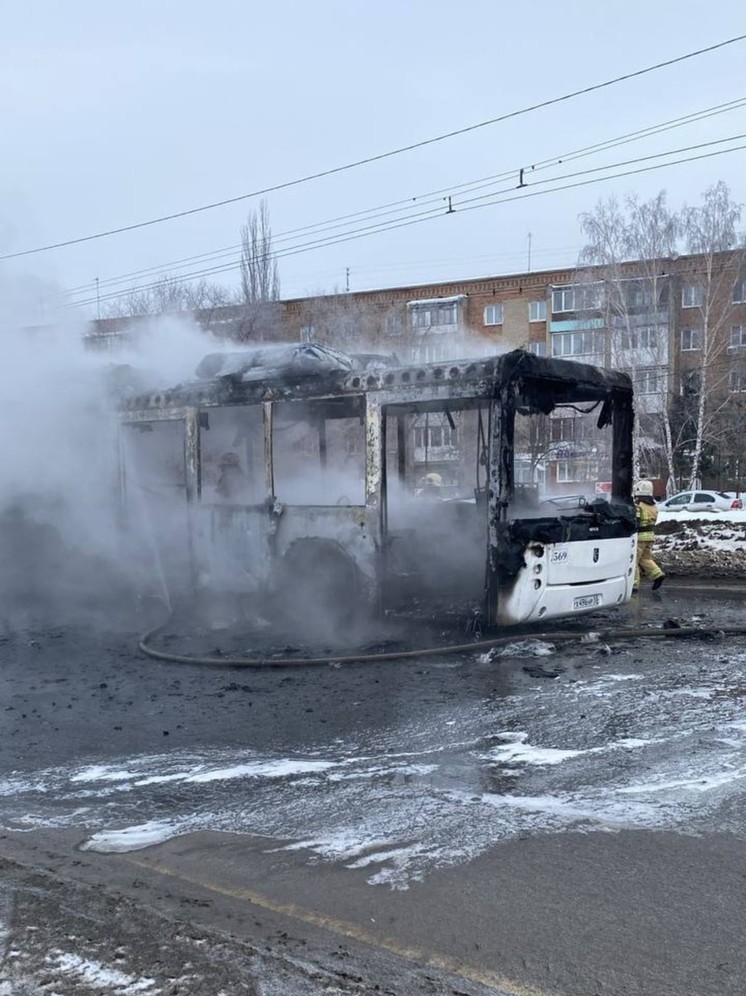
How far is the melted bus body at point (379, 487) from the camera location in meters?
8.27

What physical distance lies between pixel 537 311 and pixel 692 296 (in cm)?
1136

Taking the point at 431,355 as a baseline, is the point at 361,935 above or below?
below

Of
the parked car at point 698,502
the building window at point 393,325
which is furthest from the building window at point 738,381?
the building window at point 393,325

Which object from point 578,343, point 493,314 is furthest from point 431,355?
point 493,314

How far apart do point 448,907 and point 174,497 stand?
7.87 meters

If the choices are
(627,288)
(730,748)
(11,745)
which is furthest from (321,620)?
(627,288)

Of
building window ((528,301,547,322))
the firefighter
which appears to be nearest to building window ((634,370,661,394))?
building window ((528,301,547,322))

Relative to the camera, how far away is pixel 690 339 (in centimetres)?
4088

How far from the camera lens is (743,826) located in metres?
4.17

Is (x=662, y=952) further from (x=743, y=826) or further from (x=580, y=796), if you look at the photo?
(x=580, y=796)

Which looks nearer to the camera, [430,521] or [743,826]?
[743,826]

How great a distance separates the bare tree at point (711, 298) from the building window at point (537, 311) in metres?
10.6

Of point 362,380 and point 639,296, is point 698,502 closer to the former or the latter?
point 639,296

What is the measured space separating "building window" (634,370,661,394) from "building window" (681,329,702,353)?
13.1ft
